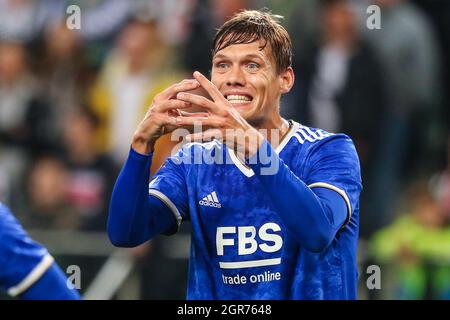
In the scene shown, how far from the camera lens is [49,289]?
3701 millimetres

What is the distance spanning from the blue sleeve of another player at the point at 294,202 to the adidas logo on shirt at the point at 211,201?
466 mm

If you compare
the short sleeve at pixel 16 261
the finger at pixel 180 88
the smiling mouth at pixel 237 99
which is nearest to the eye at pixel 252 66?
the smiling mouth at pixel 237 99

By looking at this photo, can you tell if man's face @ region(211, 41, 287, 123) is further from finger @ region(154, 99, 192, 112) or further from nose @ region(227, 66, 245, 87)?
finger @ region(154, 99, 192, 112)

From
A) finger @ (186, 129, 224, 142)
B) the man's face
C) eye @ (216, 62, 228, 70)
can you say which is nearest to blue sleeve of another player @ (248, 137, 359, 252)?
finger @ (186, 129, 224, 142)

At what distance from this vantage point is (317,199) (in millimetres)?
3965

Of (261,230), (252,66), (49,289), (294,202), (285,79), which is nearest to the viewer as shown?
(49,289)

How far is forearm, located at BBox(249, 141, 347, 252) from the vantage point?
3885 mm

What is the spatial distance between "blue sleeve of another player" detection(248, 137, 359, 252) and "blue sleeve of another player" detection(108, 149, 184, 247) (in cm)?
51

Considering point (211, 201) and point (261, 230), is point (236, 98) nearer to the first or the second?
point (211, 201)

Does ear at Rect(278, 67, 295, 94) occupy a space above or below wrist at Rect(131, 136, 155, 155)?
above

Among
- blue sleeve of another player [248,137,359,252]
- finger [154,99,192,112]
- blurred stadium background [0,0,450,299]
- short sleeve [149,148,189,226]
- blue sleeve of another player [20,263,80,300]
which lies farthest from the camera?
blurred stadium background [0,0,450,299]

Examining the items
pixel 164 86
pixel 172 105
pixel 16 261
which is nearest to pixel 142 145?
pixel 172 105

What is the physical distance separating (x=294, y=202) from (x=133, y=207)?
71 cm
